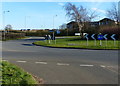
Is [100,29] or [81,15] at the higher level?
[81,15]

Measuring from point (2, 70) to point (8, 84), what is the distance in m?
2.05

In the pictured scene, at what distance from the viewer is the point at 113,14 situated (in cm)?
5803

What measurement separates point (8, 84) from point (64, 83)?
1.69 meters

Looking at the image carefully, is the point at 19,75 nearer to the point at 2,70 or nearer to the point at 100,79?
the point at 2,70

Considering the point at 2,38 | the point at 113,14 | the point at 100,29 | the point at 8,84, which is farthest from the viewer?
the point at 113,14

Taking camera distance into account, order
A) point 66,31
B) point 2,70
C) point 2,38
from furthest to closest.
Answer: point 66,31 → point 2,38 → point 2,70

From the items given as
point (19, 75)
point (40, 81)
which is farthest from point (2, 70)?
point (40, 81)

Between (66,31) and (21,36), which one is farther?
(66,31)

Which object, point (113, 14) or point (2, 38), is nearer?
point (2, 38)

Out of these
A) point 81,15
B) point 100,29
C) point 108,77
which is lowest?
point 108,77

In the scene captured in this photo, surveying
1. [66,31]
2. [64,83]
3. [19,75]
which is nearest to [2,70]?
[19,75]

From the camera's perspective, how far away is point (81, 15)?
171ft

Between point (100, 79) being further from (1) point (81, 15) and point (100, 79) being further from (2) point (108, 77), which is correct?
(1) point (81, 15)

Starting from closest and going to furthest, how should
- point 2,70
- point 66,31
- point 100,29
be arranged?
point 2,70 → point 100,29 → point 66,31
